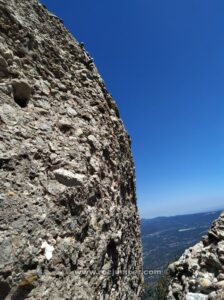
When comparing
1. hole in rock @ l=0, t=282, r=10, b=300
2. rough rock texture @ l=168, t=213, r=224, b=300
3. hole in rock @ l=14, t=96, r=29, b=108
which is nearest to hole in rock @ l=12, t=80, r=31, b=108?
hole in rock @ l=14, t=96, r=29, b=108

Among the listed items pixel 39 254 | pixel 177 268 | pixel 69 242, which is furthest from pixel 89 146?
pixel 177 268

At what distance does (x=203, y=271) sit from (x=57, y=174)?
7.41 meters

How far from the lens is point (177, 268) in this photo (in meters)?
12.8

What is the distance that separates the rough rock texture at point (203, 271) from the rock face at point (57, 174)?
1807mm

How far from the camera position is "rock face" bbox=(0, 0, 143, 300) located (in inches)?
240

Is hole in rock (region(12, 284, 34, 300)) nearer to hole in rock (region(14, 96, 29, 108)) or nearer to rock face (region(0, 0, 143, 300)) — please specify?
rock face (region(0, 0, 143, 300))

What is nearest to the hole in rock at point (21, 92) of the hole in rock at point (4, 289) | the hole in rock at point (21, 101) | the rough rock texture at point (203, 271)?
the hole in rock at point (21, 101)

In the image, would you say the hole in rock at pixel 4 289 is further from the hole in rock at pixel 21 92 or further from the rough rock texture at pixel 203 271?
the rough rock texture at pixel 203 271

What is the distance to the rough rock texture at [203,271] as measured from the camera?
1052cm

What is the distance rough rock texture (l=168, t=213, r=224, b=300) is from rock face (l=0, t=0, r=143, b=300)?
5.93ft

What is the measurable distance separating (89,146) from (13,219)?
138 inches

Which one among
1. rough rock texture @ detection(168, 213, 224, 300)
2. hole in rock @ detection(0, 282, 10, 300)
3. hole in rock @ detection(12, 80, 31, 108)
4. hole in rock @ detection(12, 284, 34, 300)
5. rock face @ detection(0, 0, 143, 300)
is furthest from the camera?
rough rock texture @ detection(168, 213, 224, 300)

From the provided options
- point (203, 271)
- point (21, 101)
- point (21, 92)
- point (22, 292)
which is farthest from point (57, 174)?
point (203, 271)

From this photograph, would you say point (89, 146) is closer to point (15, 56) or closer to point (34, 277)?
point (15, 56)
